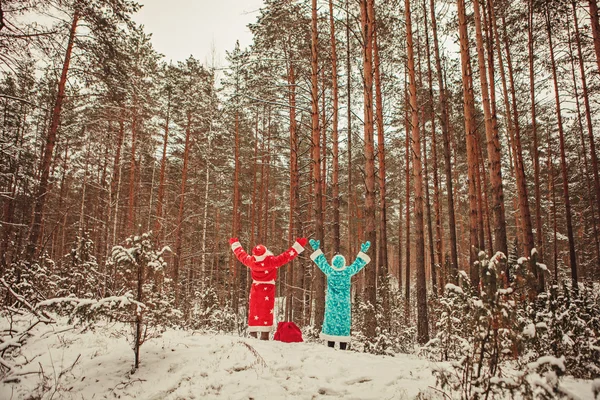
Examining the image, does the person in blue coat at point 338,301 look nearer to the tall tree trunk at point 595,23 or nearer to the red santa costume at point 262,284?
the red santa costume at point 262,284

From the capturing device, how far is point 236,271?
17016mm

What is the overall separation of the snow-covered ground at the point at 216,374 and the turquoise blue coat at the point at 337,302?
0.72 m

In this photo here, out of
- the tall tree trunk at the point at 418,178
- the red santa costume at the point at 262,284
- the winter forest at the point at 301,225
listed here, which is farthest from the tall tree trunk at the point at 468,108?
the red santa costume at the point at 262,284

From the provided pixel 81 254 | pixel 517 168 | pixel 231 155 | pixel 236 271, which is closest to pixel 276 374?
pixel 81 254

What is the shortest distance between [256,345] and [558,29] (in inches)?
654

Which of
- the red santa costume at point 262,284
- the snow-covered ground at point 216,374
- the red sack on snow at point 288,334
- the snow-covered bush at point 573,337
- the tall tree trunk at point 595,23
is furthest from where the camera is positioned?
the tall tree trunk at point 595,23

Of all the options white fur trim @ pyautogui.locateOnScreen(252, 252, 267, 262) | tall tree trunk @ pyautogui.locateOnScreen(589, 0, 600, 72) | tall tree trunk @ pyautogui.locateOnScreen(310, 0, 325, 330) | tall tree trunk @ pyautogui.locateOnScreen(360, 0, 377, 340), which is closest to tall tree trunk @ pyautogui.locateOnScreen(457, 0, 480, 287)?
A: tall tree trunk @ pyautogui.locateOnScreen(360, 0, 377, 340)

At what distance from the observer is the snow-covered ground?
3785mm

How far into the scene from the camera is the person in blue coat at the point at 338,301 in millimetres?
6109

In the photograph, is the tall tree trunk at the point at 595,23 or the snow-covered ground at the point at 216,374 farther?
the tall tree trunk at the point at 595,23

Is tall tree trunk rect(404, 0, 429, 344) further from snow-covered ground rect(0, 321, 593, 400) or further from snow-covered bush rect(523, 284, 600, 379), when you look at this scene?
snow-covered ground rect(0, 321, 593, 400)

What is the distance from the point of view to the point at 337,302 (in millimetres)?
6230

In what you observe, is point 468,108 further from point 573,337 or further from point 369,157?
point 573,337

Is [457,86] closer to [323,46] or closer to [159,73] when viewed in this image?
[323,46]
